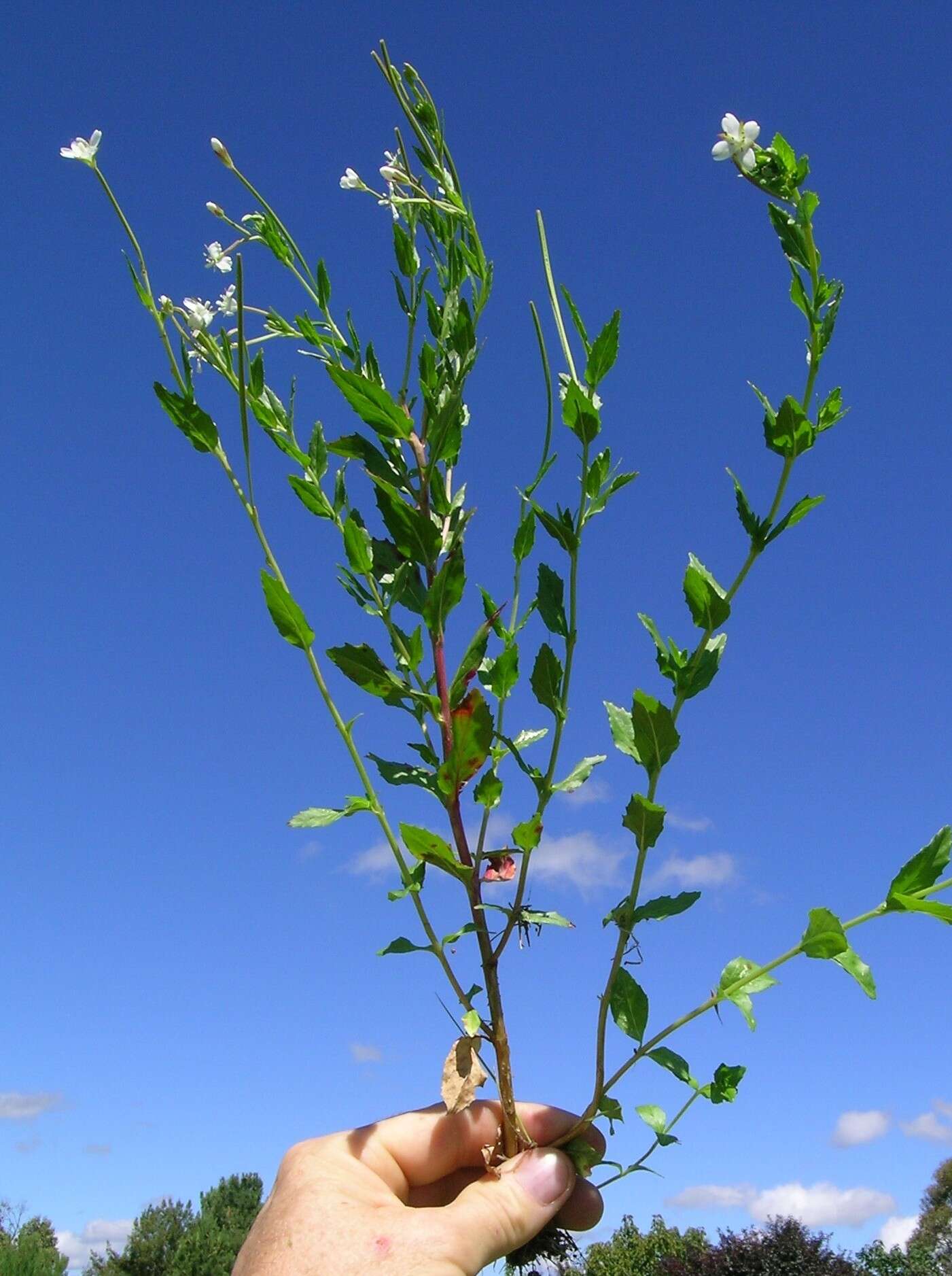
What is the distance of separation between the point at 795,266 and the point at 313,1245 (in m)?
1.63

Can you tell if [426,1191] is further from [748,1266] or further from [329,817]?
[748,1266]

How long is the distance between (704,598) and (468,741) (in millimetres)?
402

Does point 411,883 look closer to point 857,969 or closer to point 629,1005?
point 629,1005

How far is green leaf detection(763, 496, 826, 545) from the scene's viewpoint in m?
1.44

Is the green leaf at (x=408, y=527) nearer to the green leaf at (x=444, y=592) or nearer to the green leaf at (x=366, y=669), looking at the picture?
the green leaf at (x=444, y=592)

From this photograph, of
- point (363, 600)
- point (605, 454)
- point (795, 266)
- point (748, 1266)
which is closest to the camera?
point (795, 266)

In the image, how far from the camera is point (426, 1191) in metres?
1.99

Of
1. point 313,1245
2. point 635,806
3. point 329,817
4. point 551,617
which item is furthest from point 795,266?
point 313,1245

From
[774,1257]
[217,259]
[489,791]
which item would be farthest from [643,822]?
[774,1257]

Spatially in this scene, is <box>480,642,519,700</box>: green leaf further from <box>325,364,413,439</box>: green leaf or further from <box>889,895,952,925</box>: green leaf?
<box>889,895,952,925</box>: green leaf

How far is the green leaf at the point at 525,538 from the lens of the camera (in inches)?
66.1

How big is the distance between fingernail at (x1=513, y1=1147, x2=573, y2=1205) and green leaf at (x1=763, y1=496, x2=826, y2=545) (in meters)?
1.03

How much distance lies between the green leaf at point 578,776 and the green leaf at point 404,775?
19cm

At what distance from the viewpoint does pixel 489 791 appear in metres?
1.56
